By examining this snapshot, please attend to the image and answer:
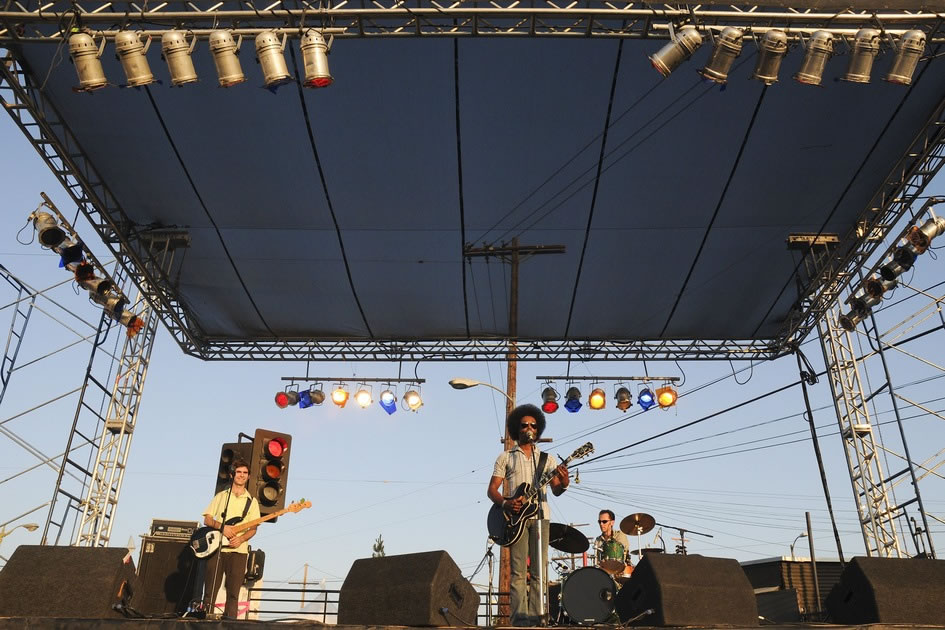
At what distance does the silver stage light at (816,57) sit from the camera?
6.79 metres

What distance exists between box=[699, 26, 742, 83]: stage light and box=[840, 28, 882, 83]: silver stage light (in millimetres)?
969

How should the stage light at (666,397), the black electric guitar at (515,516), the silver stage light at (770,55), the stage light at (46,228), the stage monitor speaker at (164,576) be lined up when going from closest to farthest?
the black electric guitar at (515,516), the silver stage light at (770,55), the stage monitor speaker at (164,576), the stage light at (46,228), the stage light at (666,397)

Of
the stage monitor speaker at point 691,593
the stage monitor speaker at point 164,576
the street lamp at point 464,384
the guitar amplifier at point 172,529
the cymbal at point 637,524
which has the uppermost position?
the street lamp at point 464,384

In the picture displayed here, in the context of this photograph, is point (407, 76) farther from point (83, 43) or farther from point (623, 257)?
point (623, 257)

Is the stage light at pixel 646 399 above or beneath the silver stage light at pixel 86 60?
beneath

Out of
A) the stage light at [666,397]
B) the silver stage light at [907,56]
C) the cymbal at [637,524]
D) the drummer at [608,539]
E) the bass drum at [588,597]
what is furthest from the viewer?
the stage light at [666,397]

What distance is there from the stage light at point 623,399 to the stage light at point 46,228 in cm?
850

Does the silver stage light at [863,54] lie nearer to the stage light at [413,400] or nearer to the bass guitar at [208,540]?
the bass guitar at [208,540]

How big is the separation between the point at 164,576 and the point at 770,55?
286 inches

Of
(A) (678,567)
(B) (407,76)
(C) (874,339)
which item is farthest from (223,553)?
(C) (874,339)

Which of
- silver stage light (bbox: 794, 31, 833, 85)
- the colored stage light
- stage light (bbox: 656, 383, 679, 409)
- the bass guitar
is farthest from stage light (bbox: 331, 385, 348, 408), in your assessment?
silver stage light (bbox: 794, 31, 833, 85)

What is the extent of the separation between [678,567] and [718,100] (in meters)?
5.46

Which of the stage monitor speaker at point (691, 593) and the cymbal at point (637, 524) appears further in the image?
the cymbal at point (637, 524)

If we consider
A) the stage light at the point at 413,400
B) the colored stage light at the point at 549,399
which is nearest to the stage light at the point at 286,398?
the stage light at the point at 413,400
